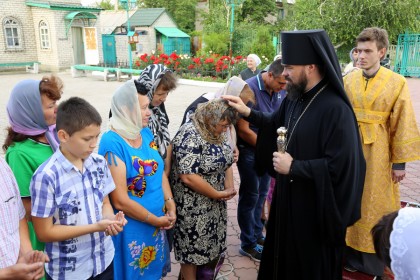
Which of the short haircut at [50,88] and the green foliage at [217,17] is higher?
the green foliage at [217,17]

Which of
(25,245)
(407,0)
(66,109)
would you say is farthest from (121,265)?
(407,0)

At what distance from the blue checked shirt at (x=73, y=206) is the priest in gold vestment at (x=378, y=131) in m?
2.32

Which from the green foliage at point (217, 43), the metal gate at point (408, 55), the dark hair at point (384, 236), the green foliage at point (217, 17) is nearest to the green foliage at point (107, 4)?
the green foliage at point (217, 17)

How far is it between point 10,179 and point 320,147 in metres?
1.78

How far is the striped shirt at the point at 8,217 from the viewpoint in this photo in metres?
1.66

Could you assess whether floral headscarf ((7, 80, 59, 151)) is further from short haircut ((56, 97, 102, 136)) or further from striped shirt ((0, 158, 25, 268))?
striped shirt ((0, 158, 25, 268))

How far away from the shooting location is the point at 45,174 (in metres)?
1.80

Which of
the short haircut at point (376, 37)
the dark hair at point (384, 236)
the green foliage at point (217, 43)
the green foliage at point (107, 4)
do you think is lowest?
the dark hair at point (384, 236)

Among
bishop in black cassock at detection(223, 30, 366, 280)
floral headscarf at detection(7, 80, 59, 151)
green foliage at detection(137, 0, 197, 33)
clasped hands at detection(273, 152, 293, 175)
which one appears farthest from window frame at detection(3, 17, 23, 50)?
clasped hands at detection(273, 152, 293, 175)

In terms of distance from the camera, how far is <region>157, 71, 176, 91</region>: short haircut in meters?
2.84

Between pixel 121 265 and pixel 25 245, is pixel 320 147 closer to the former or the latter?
pixel 121 265

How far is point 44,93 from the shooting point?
2.09 meters

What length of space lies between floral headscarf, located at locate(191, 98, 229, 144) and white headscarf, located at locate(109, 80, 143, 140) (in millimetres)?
465

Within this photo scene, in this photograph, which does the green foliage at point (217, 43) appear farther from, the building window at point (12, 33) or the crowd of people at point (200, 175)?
the crowd of people at point (200, 175)
